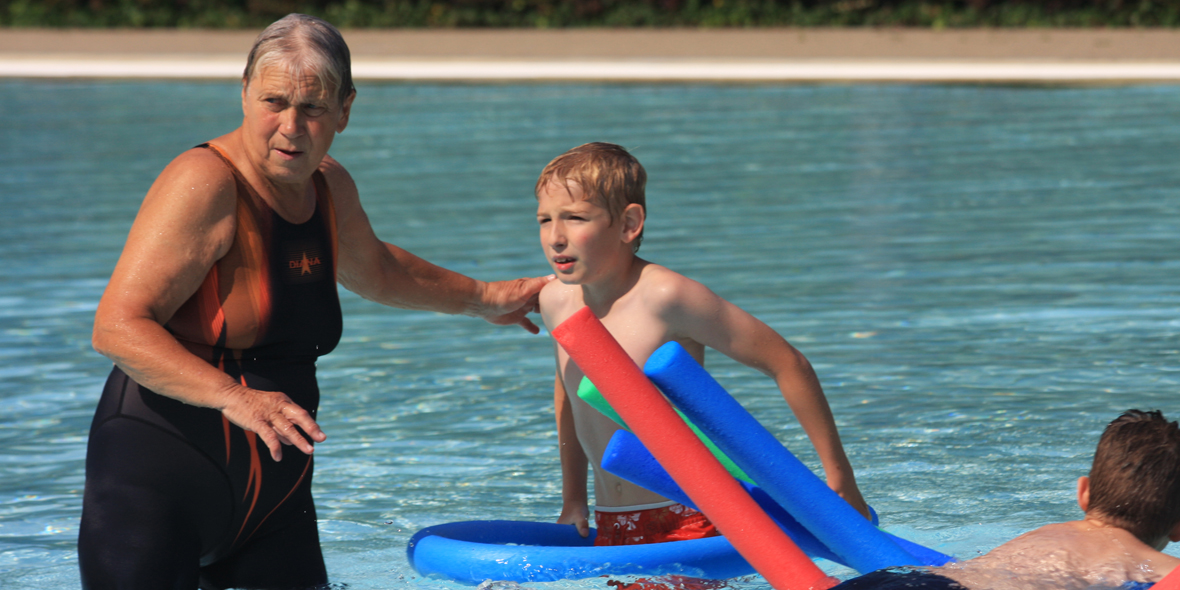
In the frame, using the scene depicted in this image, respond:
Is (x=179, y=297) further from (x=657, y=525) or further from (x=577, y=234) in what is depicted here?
(x=657, y=525)

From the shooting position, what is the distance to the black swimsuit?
109 inches

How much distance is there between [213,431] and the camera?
9.36 feet

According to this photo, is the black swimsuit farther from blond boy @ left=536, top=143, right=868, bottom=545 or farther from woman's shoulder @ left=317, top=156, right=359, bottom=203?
blond boy @ left=536, top=143, right=868, bottom=545

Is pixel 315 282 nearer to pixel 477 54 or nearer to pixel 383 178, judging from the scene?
pixel 383 178

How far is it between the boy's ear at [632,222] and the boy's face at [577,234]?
16mm

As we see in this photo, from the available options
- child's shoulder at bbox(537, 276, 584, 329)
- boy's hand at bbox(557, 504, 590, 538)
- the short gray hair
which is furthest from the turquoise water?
the short gray hair

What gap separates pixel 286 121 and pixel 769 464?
1338 millimetres

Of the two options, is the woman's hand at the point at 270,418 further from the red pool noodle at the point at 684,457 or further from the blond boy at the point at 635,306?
the blond boy at the point at 635,306

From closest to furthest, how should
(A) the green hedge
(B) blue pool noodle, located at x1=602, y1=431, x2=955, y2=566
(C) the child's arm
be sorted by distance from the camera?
1. (B) blue pool noodle, located at x1=602, y1=431, x2=955, y2=566
2. (C) the child's arm
3. (A) the green hedge

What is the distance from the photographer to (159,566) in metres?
2.77

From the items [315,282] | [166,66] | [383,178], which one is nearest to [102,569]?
[315,282]

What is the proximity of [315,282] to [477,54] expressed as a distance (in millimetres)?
16423

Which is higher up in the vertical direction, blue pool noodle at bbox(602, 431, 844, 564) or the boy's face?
the boy's face

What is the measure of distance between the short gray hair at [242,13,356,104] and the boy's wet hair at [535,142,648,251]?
0.60 m
